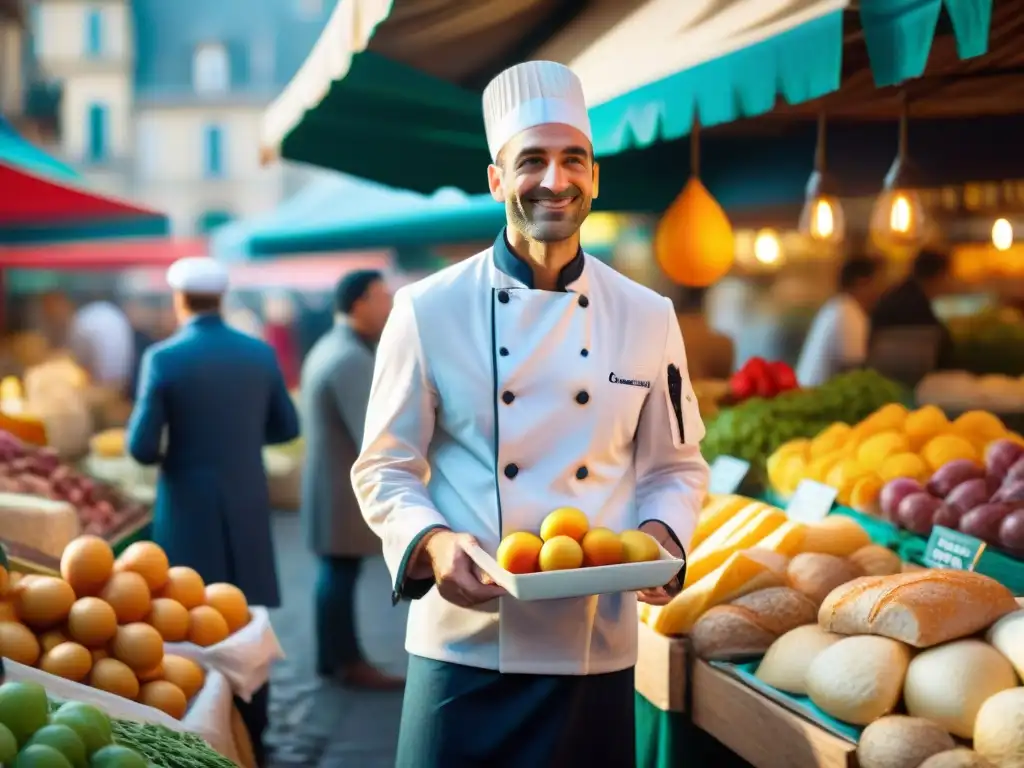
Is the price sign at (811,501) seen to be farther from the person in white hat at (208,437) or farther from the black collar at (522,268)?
Answer: the person in white hat at (208,437)

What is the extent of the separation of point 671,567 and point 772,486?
2.45 m

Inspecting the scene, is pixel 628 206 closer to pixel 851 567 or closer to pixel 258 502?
pixel 258 502

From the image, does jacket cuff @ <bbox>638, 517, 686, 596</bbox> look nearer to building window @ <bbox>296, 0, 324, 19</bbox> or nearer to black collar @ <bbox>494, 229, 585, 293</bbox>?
black collar @ <bbox>494, 229, 585, 293</bbox>

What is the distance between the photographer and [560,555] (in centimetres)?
211

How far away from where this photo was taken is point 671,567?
6.94 ft

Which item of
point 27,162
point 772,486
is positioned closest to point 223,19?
point 27,162

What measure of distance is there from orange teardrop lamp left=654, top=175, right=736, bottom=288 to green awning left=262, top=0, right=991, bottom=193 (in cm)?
94

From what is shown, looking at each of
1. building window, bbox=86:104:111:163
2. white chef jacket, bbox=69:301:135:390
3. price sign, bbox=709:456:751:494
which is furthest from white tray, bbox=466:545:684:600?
building window, bbox=86:104:111:163

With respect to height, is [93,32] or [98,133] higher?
[93,32]

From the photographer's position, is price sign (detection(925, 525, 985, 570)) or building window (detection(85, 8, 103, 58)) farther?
building window (detection(85, 8, 103, 58))

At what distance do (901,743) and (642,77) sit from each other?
6.67 ft

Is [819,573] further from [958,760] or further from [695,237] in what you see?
[695,237]

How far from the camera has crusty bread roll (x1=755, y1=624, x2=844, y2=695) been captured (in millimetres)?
2809

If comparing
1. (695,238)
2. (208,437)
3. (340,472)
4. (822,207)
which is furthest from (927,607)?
(340,472)
